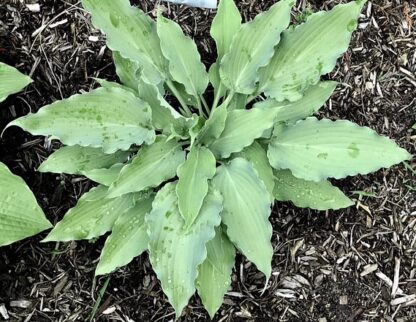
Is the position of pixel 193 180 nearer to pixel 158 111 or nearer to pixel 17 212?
pixel 158 111

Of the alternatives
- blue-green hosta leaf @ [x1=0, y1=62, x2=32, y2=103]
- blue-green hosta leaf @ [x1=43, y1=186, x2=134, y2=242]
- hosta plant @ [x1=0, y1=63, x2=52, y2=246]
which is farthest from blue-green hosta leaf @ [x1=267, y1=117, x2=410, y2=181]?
blue-green hosta leaf @ [x1=0, y1=62, x2=32, y2=103]

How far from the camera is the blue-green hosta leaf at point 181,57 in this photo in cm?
247

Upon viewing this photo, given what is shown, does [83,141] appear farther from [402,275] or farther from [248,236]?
[402,275]

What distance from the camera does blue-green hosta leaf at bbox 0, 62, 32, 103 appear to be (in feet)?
8.57

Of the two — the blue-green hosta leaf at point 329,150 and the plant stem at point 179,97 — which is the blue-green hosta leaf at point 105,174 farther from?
the blue-green hosta leaf at point 329,150

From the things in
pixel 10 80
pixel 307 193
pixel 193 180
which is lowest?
pixel 307 193

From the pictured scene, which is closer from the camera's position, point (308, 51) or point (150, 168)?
point (150, 168)

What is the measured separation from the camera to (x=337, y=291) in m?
3.01

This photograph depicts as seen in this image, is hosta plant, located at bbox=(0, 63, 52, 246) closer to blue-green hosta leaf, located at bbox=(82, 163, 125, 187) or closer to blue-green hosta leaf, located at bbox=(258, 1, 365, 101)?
blue-green hosta leaf, located at bbox=(82, 163, 125, 187)

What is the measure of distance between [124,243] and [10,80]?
0.85 meters

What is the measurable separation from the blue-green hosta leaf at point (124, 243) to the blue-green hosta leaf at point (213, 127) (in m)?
0.35

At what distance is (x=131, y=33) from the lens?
251 centimetres

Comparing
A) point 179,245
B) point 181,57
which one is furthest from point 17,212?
point 181,57

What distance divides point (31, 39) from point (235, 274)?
1482 mm
